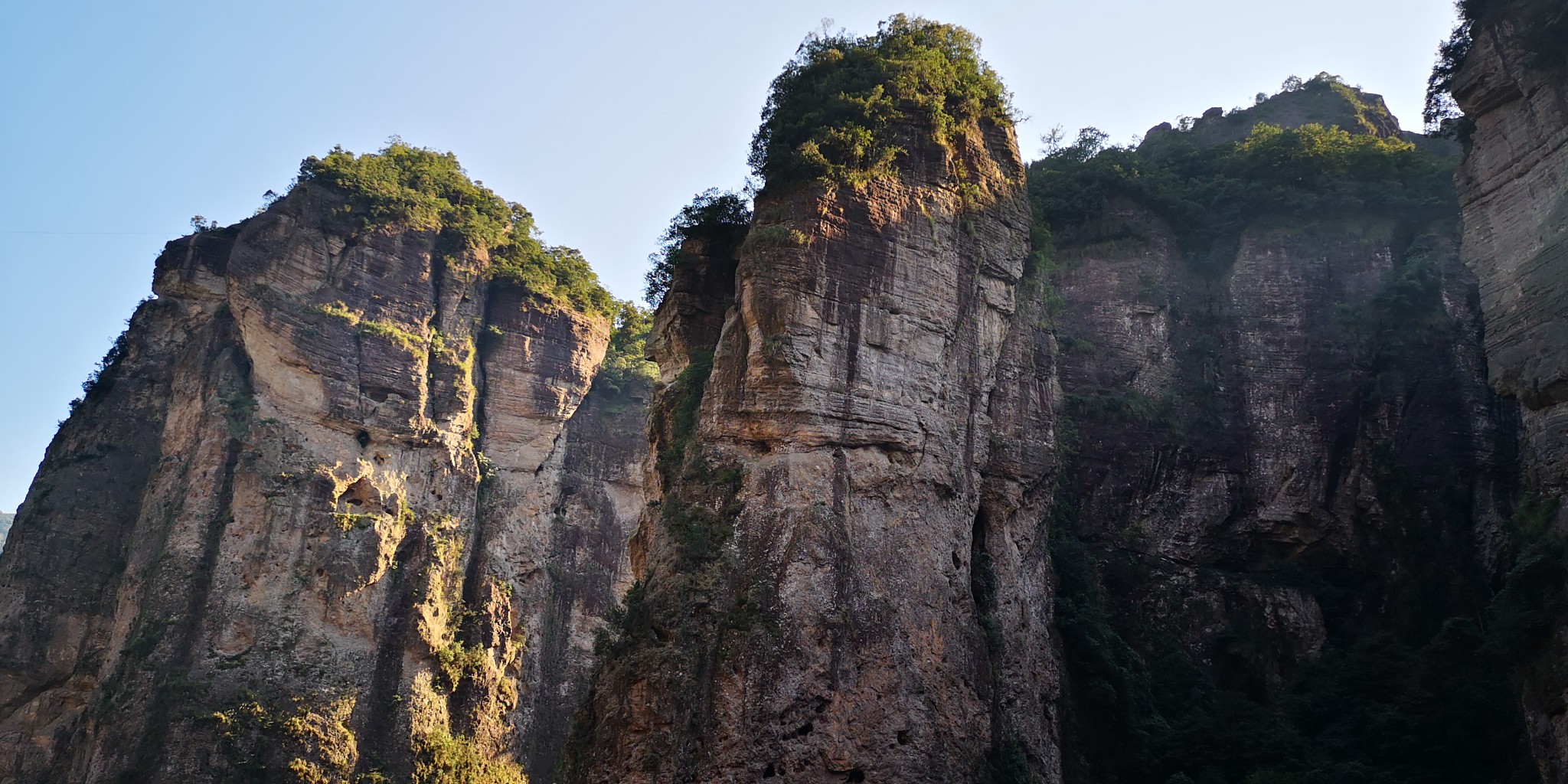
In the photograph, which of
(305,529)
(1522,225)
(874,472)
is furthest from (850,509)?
(305,529)

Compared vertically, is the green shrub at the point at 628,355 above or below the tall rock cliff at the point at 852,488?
above

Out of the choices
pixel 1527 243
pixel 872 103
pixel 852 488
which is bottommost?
pixel 852 488

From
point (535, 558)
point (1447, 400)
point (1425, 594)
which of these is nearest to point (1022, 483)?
point (1425, 594)

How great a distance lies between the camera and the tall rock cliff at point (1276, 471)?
73.4ft

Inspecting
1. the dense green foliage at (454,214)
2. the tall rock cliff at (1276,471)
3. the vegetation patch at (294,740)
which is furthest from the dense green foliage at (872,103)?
the vegetation patch at (294,740)

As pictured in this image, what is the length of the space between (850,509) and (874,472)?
813 mm

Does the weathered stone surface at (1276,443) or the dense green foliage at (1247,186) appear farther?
the dense green foliage at (1247,186)

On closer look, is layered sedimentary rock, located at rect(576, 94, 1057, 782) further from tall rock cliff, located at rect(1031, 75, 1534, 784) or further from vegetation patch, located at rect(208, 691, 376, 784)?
vegetation patch, located at rect(208, 691, 376, 784)

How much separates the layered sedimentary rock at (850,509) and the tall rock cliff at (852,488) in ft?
0.13

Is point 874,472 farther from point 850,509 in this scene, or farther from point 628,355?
point 628,355

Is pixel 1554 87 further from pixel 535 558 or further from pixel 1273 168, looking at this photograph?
pixel 535 558

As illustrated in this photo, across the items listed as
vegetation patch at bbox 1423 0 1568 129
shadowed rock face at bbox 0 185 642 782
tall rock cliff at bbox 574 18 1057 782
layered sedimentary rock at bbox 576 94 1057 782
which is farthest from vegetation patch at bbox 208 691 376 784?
vegetation patch at bbox 1423 0 1568 129

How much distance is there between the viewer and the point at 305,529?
29391 millimetres

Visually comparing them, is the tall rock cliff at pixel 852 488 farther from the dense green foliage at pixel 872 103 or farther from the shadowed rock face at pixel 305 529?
the shadowed rock face at pixel 305 529
